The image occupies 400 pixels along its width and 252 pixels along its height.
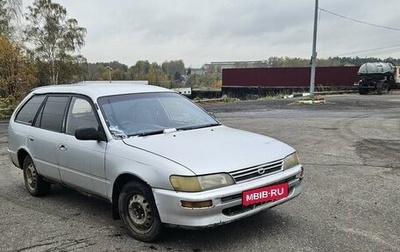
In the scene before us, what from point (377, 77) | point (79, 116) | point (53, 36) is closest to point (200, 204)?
point (79, 116)

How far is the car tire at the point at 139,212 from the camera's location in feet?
12.3

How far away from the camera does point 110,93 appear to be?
477 centimetres

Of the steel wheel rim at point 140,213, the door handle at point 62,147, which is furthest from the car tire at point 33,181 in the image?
the steel wheel rim at point 140,213

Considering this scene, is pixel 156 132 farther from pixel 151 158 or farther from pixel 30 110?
pixel 30 110

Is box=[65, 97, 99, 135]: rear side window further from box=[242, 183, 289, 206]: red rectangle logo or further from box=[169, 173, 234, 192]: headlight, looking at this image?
box=[242, 183, 289, 206]: red rectangle logo

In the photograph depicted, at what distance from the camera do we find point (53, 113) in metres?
5.23

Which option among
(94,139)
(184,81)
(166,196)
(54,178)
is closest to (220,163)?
(166,196)

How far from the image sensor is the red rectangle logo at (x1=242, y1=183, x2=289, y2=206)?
3586 mm

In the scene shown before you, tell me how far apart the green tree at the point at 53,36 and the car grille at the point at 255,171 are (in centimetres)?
3808

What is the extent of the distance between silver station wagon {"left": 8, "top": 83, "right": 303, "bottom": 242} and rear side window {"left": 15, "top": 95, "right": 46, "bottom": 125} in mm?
29

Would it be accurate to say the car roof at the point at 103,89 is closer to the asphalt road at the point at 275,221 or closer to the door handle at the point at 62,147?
the door handle at the point at 62,147

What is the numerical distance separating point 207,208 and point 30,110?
11.5 ft

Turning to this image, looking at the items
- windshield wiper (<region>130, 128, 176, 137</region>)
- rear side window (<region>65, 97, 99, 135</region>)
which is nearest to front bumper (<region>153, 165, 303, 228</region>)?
windshield wiper (<region>130, 128, 176, 137</region>)

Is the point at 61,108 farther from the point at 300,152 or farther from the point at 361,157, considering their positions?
the point at 361,157
